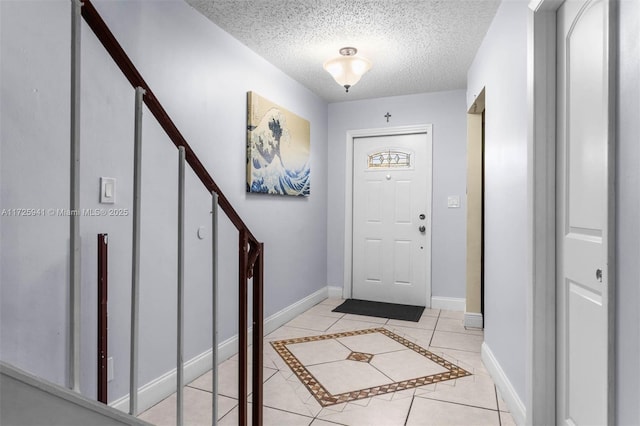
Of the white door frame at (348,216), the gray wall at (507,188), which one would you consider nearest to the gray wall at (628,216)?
the gray wall at (507,188)

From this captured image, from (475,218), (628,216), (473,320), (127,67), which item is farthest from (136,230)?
(473,320)

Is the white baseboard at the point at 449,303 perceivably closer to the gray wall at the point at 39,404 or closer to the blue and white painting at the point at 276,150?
the blue and white painting at the point at 276,150

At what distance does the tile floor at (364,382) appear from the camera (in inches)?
77.5

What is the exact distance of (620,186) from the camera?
108 cm

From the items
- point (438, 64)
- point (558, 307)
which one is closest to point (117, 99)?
point (558, 307)

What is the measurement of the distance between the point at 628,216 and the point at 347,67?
233cm

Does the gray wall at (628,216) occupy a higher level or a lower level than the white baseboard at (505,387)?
higher

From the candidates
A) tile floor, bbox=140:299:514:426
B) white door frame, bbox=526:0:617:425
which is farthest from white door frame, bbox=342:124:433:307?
white door frame, bbox=526:0:617:425

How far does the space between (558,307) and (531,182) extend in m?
0.58

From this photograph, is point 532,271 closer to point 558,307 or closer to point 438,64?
point 558,307

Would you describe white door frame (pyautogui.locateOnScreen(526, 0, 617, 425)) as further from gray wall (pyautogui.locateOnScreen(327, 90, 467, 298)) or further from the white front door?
the white front door

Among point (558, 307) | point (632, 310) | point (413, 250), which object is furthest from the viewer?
point (413, 250)

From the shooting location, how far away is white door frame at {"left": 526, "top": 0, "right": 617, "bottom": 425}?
1.69 meters

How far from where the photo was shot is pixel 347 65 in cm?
296
